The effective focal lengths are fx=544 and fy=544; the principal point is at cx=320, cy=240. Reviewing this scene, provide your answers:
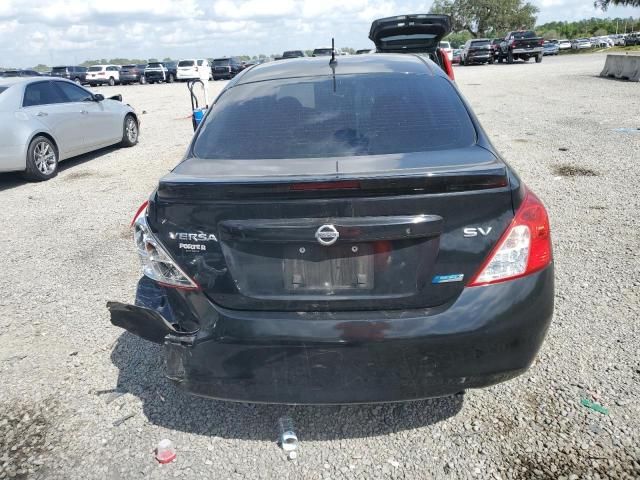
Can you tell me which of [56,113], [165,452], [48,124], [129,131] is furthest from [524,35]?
[165,452]

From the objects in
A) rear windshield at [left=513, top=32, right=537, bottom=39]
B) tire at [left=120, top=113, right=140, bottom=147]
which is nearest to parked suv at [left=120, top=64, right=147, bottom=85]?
rear windshield at [left=513, top=32, right=537, bottom=39]

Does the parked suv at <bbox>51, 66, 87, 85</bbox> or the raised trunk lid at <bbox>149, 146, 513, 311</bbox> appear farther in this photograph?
the parked suv at <bbox>51, 66, 87, 85</bbox>

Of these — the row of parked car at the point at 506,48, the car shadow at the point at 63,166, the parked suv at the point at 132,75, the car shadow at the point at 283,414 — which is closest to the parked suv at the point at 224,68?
the parked suv at the point at 132,75

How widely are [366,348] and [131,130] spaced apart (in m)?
10.7

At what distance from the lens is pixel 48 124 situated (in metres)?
9.05

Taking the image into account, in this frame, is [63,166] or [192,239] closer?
[192,239]

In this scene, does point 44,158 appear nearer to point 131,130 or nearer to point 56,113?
point 56,113

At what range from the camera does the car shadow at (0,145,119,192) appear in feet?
29.3

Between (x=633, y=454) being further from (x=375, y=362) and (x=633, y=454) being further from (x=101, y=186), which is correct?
(x=101, y=186)

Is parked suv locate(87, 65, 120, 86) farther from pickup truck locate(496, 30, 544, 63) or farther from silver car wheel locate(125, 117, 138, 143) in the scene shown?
silver car wheel locate(125, 117, 138, 143)

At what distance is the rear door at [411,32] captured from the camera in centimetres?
974

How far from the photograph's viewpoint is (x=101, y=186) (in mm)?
8312

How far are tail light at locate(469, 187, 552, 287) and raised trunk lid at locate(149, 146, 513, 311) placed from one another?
0.05 metres

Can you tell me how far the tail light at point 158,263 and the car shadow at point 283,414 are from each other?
59 centimetres
